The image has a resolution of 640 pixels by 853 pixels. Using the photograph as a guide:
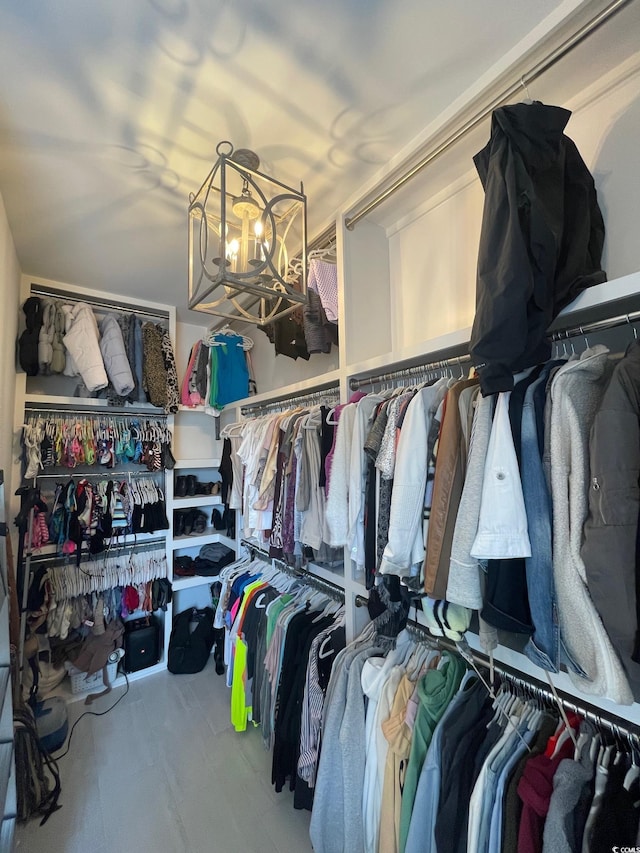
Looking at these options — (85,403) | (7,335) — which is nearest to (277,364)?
(85,403)

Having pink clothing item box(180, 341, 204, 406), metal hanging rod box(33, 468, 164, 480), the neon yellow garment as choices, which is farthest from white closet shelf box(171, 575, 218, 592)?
pink clothing item box(180, 341, 204, 406)

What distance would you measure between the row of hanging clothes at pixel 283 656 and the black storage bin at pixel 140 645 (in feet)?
2.66

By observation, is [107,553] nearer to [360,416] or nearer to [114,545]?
[114,545]

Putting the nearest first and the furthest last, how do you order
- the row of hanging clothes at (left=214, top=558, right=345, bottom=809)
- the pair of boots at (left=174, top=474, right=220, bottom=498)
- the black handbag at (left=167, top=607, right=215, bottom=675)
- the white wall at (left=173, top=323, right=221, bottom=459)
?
the row of hanging clothes at (left=214, top=558, right=345, bottom=809)
the black handbag at (left=167, top=607, right=215, bottom=675)
the pair of boots at (left=174, top=474, right=220, bottom=498)
the white wall at (left=173, top=323, right=221, bottom=459)

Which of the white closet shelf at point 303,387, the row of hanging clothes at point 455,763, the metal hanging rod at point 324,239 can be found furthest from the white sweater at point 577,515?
the metal hanging rod at point 324,239

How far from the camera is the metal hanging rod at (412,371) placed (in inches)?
53.2

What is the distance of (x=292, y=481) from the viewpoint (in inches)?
70.9

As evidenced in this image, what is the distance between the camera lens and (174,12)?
100 cm

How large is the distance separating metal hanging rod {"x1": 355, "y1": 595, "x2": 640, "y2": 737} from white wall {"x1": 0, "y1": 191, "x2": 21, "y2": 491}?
7.67 ft

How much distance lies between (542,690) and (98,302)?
132 inches

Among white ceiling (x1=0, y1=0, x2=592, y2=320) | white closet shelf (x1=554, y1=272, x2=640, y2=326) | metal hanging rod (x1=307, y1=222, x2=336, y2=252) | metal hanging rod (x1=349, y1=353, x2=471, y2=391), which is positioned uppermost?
white ceiling (x1=0, y1=0, x2=592, y2=320)

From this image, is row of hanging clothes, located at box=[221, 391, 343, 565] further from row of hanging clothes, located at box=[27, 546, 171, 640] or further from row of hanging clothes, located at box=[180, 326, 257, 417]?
row of hanging clothes, located at box=[27, 546, 171, 640]

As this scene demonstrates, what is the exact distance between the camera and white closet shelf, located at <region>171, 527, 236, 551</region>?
2.94 metres

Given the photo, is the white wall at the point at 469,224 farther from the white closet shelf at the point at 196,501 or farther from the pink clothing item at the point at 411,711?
the white closet shelf at the point at 196,501
